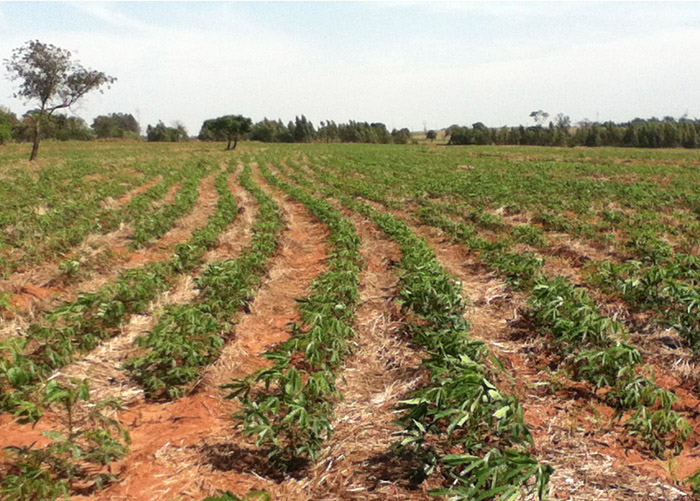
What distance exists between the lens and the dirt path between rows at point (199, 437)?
10.3 ft

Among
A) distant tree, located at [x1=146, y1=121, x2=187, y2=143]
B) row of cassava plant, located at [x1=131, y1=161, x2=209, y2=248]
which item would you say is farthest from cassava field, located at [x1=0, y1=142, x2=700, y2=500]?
distant tree, located at [x1=146, y1=121, x2=187, y2=143]

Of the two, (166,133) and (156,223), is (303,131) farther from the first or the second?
(156,223)

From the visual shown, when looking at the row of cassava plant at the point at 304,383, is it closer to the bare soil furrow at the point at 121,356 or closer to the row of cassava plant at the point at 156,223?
the bare soil furrow at the point at 121,356

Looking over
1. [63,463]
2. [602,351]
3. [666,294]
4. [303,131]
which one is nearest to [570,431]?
[602,351]

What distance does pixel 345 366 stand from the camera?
4.95 meters

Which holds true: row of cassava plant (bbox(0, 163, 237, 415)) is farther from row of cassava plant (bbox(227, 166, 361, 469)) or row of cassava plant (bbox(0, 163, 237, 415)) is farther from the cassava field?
row of cassava plant (bbox(227, 166, 361, 469))

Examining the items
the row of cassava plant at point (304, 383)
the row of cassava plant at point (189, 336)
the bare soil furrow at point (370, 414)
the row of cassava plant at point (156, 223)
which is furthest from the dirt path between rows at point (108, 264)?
the bare soil furrow at point (370, 414)

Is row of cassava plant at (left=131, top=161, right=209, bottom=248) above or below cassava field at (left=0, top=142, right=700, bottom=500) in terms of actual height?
above

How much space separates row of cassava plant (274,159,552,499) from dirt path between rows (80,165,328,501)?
1389mm

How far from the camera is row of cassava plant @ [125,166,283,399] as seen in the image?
4.41 meters

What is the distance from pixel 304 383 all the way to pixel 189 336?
1755mm

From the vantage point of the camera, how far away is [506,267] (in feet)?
25.4

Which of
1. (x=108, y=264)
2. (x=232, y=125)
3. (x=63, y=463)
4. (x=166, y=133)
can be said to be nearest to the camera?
(x=63, y=463)

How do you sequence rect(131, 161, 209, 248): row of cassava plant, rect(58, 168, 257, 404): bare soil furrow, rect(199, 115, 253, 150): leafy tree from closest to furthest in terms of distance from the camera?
rect(58, 168, 257, 404): bare soil furrow < rect(131, 161, 209, 248): row of cassava plant < rect(199, 115, 253, 150): leafy tree
